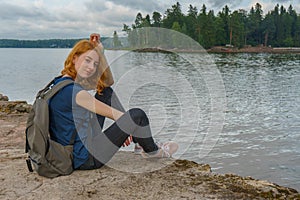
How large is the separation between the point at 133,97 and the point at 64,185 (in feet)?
44.3

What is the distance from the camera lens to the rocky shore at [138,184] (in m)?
3.53

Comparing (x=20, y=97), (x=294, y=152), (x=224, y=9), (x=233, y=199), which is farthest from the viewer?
(x=224, y=9)

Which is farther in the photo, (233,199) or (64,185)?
(64,185)

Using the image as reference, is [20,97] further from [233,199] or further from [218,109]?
[233,199]

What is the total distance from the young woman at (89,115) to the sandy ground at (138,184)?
10.8 inches

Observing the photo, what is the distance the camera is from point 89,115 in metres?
3.83

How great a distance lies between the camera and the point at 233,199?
3455 millimetres

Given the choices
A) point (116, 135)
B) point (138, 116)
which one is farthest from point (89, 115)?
point (138, 116)

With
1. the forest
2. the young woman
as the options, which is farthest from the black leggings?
the forest

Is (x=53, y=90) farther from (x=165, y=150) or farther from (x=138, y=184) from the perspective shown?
(x=165, y=150)

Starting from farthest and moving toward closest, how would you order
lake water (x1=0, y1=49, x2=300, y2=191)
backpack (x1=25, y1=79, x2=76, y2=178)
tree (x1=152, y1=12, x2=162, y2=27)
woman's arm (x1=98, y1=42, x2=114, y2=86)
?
tree (x1=152, y1=12, x2=162, y2=27) < lake water (x1=0, y1=49, x2=300, y2=191) < woman's arm (x1=98, y1=42, x2=114, y2=86) < backpack (x1=25, y1=79, x2=76, y2=178)

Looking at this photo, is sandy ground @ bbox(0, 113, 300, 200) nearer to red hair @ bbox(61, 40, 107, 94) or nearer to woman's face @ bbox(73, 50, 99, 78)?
red hair @ bbox(61, 40, 107, 94)

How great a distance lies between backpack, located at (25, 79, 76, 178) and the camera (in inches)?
138

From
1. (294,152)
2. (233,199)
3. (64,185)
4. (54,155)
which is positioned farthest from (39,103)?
(294,152)
